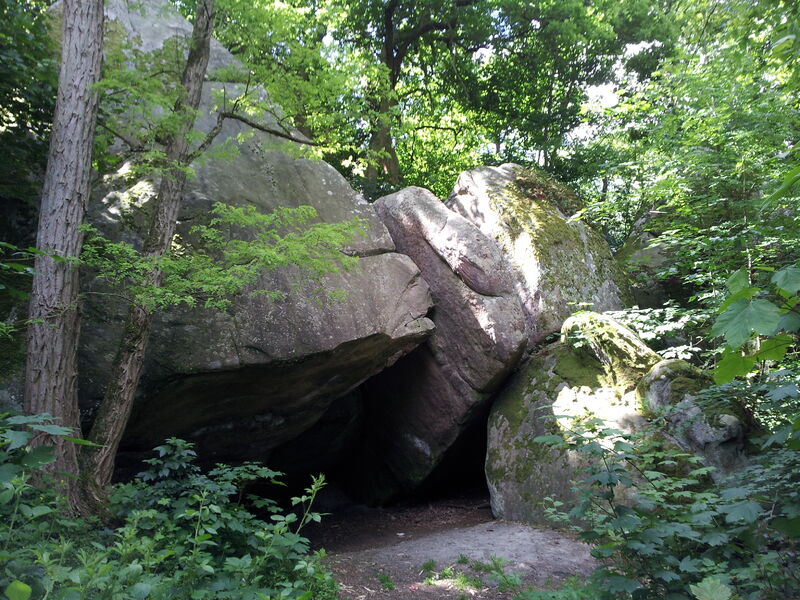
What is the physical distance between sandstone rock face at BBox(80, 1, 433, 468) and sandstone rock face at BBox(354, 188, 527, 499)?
0.47 m

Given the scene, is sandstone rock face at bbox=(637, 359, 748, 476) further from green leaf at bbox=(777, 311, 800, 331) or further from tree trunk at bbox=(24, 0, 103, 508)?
tree trunk at bbox=(24, 0, 103, 508)

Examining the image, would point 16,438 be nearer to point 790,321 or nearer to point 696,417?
point 790,321

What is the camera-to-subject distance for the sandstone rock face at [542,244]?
772 cm

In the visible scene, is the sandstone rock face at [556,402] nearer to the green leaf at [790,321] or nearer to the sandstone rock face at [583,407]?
the sandstone rock face at [583,407]

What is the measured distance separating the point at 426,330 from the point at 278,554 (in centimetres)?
442

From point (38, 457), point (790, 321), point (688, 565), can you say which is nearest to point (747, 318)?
point (790, 321)

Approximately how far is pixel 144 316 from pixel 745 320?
178 inches

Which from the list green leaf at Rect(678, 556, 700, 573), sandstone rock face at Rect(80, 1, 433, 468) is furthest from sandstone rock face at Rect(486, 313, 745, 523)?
green leaf at Rect(678, 556, 700, 573)

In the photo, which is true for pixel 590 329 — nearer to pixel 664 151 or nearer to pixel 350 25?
pixel 664 151

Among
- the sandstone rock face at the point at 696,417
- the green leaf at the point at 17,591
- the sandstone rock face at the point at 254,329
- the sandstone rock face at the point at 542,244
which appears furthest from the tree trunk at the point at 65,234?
the sandstone rock face at the point at 542,244

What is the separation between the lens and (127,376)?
15.2ft

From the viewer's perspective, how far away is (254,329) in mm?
5703

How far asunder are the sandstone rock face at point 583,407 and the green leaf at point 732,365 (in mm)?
3736

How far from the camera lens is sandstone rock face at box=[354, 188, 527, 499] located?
727 centimetres
